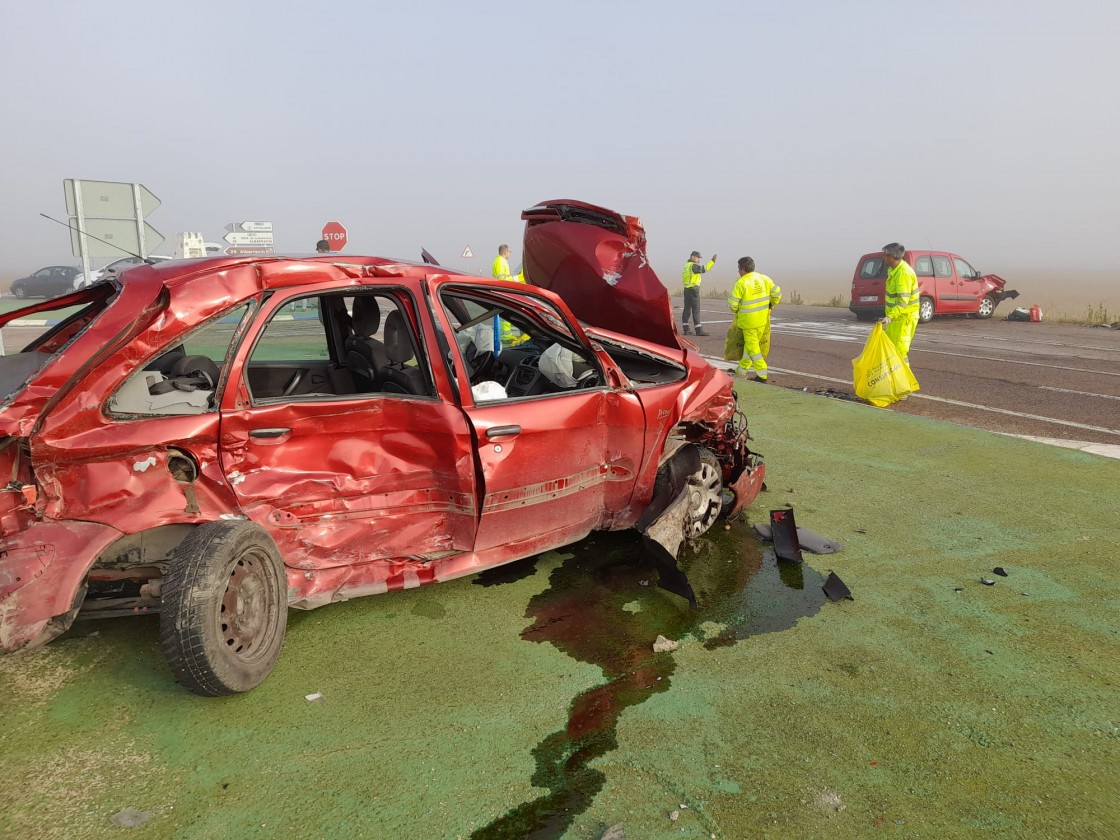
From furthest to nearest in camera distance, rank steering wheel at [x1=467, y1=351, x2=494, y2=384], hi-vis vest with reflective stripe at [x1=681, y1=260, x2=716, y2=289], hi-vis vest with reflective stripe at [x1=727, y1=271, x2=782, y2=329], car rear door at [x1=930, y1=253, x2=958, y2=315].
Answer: car rear door at [x1=930, y1=253, x2=958, y2=315] < hi-vis vest with reflective stripe at [x1=681, y1=260, x2=716, y2=289] < hi-vis vest with reflective stripe at [x1=727, y1=271, x2=782, y2=329] < steering wheel at [x1=467, y1=351, x2=494, y2=384]

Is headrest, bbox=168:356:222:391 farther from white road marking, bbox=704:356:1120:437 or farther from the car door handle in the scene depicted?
white road marking, bbox=704:356:1120:437

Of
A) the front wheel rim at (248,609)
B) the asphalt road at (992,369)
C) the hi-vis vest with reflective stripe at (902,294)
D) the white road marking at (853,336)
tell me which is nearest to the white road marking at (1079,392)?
the asphalt road at (992,369)

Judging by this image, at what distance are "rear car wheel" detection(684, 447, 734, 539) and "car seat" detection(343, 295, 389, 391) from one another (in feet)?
6.25

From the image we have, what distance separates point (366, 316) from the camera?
3.80 m

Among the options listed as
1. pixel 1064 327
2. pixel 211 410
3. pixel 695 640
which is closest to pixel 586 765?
pixel 695 640

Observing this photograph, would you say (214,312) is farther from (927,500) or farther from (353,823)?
(927,500)

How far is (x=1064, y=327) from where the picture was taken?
720 inches

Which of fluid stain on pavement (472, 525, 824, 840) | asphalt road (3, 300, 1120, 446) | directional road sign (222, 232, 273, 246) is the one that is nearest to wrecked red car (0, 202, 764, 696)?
fluid stain on pavement (472, 525, 824, 840)

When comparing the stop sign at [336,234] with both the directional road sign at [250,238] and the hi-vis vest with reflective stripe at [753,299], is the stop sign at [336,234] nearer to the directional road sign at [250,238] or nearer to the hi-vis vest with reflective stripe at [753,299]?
the directional road sign at [250,238]

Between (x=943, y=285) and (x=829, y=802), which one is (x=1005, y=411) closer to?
(x=829, y=802)

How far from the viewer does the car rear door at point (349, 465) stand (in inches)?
109

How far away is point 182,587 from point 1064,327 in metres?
22.0

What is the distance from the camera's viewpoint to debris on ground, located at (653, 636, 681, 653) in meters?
3.02

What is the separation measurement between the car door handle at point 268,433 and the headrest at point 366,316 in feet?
3.58
